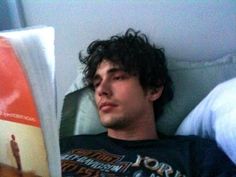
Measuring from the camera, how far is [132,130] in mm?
1007

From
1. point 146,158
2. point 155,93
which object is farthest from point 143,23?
point 146,158

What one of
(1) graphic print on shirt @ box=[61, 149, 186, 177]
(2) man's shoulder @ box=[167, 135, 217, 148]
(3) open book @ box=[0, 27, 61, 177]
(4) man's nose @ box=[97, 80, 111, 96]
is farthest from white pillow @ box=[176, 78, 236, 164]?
(3) open book @ box=[0, 27, 61, 177]

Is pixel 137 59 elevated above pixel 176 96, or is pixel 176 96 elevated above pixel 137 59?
pixel 137 59

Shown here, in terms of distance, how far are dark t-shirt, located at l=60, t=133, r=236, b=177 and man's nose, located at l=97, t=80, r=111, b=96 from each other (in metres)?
0.14

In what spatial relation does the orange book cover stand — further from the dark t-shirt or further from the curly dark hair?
the curly dark hair

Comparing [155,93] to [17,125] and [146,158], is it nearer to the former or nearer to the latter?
[146,158]

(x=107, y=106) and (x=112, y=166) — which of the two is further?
(x=107, y=106)

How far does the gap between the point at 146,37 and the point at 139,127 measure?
1.09 feet

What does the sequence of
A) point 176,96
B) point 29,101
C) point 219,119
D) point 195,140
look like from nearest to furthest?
point 29,101 < point 219,119 < point 195,140 < point 176,96

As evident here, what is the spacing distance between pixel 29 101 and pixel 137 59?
73cm

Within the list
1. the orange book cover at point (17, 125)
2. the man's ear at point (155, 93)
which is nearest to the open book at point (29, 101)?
the orange book cover at point (17, 125)

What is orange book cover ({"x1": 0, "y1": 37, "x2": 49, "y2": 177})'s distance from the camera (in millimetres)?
372

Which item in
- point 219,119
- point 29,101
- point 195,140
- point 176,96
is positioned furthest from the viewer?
point 176,96

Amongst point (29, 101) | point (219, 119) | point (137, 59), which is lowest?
point (219, 119)
